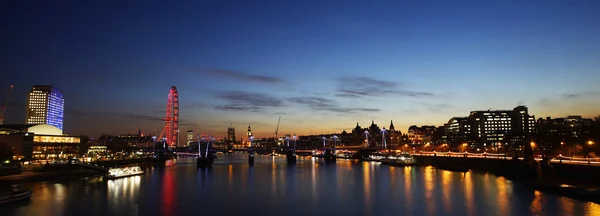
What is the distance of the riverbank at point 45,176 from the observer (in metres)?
58.6

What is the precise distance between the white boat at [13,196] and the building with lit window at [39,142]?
50829mm

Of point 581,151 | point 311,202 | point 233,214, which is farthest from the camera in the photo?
point 581,151

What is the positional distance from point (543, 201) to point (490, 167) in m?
37.7

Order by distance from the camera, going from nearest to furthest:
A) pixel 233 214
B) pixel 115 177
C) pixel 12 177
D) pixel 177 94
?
pixel 233 214
pixel 12 177
pixel 115 177
pixel 177 94

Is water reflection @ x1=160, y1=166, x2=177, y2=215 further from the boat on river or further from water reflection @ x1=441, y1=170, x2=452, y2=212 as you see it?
the boat on river

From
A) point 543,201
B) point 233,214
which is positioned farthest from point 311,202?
point 543,201

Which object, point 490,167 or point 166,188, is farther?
point 490,167

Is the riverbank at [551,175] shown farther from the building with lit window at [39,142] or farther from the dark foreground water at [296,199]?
the building with lit window at [39,142]

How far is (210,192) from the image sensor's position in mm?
51156

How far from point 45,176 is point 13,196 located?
26486mm

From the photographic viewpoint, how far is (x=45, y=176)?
64.4 metres

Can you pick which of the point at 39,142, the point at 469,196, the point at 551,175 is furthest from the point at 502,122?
the point at 39,142

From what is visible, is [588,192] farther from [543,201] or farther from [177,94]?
[177,94]

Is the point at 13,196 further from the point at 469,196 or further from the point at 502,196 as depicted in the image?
the point at 502,196
